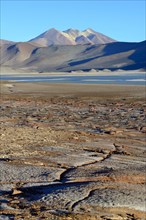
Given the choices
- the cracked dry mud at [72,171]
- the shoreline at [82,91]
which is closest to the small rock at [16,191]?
the cracked dry mud at [72,171]

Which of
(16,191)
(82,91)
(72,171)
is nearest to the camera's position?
(16,191)

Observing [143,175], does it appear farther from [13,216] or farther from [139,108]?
[139,108]

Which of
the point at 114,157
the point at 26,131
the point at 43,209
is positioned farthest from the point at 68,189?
the point at 26,131

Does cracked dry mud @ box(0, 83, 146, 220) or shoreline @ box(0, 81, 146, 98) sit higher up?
shoreline @ box(0, 81, 146, 98)

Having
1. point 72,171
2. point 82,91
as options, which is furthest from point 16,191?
point 82,91

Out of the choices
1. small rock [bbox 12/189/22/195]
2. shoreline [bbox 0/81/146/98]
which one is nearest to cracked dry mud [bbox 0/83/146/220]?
small rock [bbox 12/189/22/195]

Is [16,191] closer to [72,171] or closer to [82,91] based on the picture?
[72,171]

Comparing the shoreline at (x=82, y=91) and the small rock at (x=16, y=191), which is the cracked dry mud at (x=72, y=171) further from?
the shoreline at (x=82, y=91)

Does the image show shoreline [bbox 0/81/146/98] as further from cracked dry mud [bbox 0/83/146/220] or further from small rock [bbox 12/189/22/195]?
small rock [bbox 12/189/22/195]

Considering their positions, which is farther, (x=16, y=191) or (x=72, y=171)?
(x=72, y=171)
